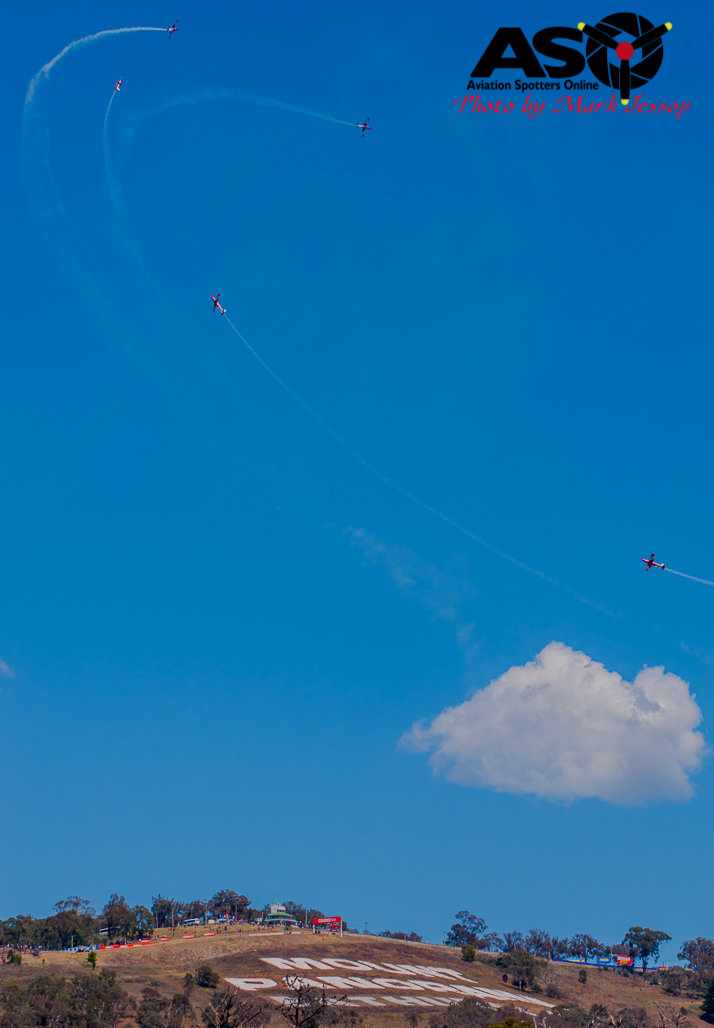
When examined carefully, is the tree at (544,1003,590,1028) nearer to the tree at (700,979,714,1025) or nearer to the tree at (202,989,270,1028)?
the tree at (700,979,714,1025)

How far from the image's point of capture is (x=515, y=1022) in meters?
96.6

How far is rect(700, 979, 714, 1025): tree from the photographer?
18825cm

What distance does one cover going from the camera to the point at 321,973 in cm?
16250

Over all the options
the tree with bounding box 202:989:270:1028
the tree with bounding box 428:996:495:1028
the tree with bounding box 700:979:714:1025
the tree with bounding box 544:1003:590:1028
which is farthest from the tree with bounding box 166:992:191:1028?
the tree with bounding box 700:979:714:1025

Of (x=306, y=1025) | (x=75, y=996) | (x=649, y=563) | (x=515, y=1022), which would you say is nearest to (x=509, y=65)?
(x=649, y=563)

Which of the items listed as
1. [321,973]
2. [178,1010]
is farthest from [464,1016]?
[178,1010]

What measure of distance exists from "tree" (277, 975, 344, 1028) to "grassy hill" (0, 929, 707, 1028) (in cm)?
584

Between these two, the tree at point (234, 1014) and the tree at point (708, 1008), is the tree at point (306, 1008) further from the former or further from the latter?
the tree at point (708, 1008)

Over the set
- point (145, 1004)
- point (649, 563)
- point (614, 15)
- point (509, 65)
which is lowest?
point (145, 1004)

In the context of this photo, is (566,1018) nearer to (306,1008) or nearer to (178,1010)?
(306,1008)

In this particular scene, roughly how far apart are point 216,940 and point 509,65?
177 m

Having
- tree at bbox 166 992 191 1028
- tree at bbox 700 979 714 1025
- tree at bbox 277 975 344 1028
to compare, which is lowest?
tree at bbox 166 992 191 1028

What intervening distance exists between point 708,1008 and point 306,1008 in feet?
434

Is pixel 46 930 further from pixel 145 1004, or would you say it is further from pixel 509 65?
pixel 509 65
